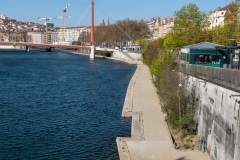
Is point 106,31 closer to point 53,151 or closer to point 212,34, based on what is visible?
point 212,34

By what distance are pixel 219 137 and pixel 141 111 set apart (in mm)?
9526

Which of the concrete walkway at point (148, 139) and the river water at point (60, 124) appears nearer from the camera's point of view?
the concrete walkway at point (148, 139)

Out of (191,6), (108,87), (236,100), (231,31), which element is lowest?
(108,87)

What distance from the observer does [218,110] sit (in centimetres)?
1269

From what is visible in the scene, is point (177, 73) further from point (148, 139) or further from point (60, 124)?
point (60, 124)

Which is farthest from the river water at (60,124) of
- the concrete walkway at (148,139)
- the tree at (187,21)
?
the tree at (187,21)

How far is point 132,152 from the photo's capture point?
13.9 m

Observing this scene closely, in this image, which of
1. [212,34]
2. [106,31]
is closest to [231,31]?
[212,34]

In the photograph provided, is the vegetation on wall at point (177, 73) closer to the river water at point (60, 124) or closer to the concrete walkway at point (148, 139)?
the concrete walkway at point (148, 139)

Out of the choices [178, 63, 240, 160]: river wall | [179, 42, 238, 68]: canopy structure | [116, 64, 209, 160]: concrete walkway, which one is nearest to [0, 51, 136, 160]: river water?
[116, 64, 209, 160]: concrete walkway

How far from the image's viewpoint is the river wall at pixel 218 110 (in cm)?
1061

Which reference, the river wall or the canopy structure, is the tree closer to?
the canopy structure

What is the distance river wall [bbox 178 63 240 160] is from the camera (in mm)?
10609

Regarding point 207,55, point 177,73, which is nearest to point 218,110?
point 177,73
